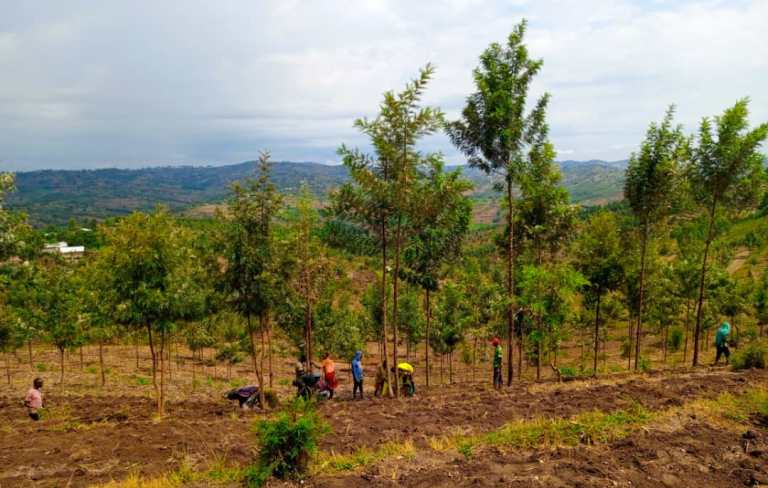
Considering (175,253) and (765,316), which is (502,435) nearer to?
(175,253)

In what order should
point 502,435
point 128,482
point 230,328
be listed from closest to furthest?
point 128,482 < point 502,435 < point 230,328

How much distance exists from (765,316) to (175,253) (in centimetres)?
3566

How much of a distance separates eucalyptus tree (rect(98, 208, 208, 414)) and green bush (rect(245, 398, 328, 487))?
7706mm

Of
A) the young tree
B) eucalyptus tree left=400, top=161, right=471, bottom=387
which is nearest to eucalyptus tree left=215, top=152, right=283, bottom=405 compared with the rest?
eucalyptus tree left=400, top=161, right=471, bottom=387

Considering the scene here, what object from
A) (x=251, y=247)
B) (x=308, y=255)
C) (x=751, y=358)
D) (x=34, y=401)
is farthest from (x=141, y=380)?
(x=751, y=358)

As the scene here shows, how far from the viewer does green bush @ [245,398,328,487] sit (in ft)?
27.2

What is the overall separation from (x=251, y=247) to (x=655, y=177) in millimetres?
16836

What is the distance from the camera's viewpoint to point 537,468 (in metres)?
8.27

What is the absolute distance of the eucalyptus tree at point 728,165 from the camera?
62.1 feet

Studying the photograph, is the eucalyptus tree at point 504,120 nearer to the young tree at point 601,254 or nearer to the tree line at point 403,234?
the tree line at point 403,234

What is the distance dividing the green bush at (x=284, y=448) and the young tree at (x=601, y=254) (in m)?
Result: 16.6

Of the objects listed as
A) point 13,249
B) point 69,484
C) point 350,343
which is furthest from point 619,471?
point 350,343

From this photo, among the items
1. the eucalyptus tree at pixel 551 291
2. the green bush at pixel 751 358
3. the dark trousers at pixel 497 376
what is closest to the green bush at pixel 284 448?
the eucalyptus tree at pixel 551 291

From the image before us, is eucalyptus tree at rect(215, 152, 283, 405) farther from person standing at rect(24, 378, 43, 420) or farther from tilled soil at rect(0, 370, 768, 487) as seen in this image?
person standing at rect(24, 378, 43, 420)
